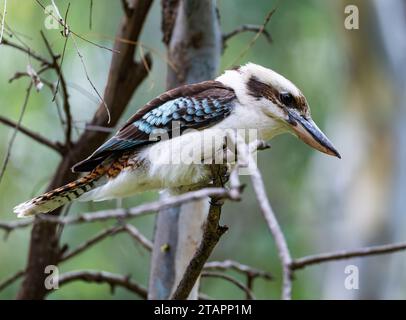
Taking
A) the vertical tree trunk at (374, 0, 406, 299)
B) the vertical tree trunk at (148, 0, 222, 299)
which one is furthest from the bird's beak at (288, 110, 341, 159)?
the vertical tree trunk at (374, 0, 406, 299)

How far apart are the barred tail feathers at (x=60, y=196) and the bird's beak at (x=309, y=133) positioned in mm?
845

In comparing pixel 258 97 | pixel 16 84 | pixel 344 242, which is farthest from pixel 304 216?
pixel 258 97

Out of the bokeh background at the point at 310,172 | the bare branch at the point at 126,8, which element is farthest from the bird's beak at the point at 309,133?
the bokeh background at the point at 310,172

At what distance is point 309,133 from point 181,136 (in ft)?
1.77

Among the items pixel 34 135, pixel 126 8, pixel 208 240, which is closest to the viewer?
pixel 208 240

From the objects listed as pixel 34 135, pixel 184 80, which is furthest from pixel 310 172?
pixel 34 135

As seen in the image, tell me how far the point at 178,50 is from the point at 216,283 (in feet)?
15.0

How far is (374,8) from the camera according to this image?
24.1 ft

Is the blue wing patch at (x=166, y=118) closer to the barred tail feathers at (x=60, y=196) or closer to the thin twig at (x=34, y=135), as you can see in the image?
the barred tail feathers at (x=60, y=196)

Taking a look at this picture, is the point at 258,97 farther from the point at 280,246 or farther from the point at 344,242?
the point at 344,242

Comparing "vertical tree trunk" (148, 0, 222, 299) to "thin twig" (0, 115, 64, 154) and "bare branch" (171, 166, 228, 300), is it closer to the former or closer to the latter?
"thin twig" (0, 115, 64, 154)

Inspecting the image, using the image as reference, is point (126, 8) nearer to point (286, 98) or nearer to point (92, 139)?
point (92, 139)

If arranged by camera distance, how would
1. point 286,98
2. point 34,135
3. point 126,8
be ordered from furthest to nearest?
point 126,8
point 34,135
point 286,98

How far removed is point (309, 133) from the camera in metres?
3.20
